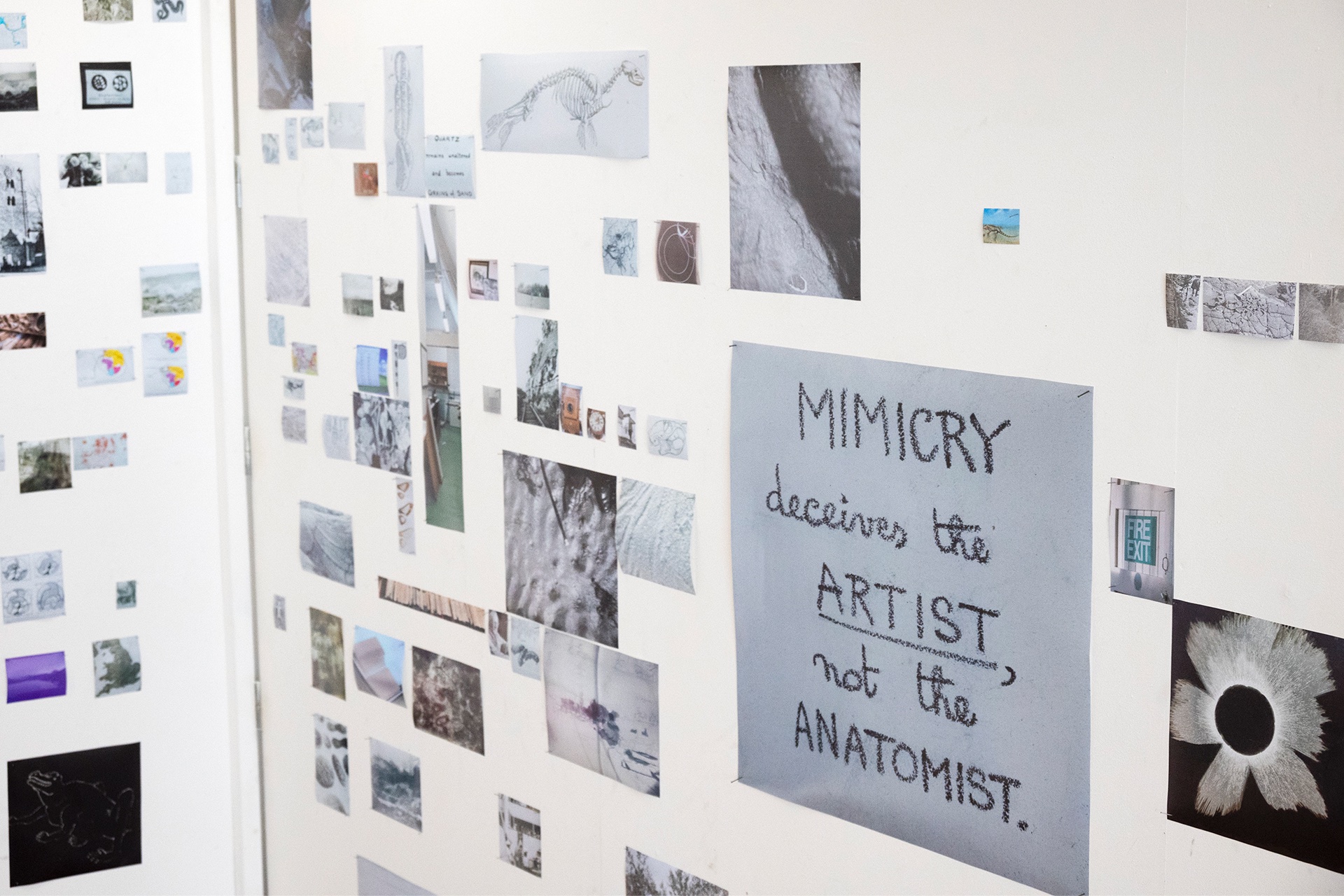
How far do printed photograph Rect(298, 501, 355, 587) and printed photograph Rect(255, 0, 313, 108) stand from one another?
26.6 inches

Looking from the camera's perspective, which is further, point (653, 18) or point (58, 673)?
point (58, 673)

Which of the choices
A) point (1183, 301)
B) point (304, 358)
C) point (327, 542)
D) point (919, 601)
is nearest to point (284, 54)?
point (304, 358)

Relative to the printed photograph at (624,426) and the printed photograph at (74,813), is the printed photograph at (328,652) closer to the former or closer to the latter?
the printed photograph at (74,813)

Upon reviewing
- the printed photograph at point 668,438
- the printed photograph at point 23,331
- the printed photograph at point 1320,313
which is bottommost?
the printed photograph at point 668,438

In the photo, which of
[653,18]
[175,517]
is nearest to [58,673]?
[175,517]

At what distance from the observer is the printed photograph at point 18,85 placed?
217 cm

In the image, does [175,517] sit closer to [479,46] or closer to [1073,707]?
[479,46]

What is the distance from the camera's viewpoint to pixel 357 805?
2379 mm

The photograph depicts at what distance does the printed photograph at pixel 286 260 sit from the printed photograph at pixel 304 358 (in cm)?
7

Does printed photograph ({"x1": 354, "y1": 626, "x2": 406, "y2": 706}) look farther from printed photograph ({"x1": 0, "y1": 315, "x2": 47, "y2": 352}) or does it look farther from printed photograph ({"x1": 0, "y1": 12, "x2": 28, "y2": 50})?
printed photograph ({"x1": 0, "y1": 12, "x2": 28, "y2": 50})

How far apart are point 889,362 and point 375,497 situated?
3.41 ft

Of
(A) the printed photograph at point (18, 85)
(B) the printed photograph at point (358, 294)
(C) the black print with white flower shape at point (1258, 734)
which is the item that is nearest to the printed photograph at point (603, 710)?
(B) the printed photograph at point (358, 294)

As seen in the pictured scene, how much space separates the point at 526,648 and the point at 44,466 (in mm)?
913

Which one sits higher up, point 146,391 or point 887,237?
point 887,237
